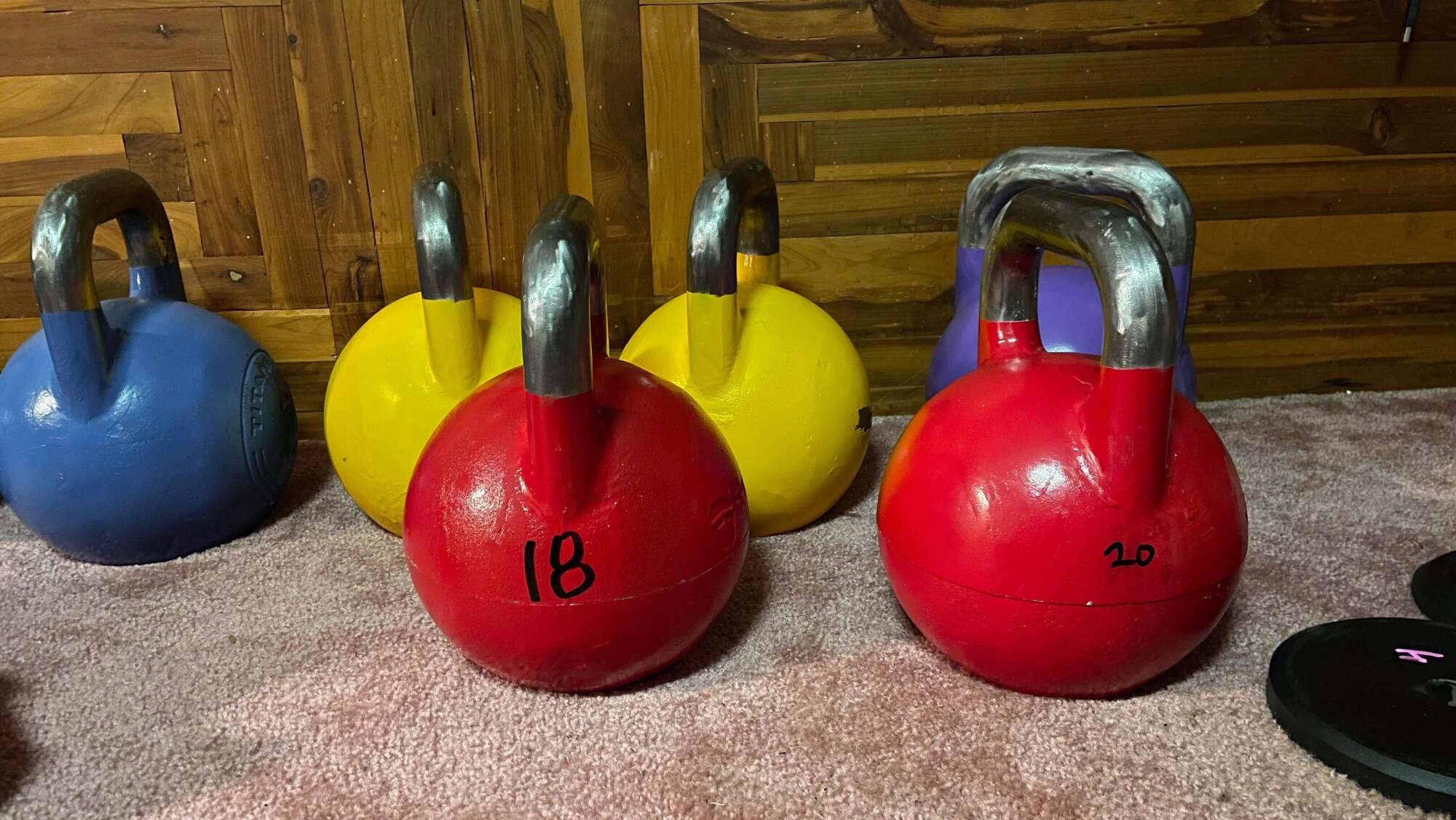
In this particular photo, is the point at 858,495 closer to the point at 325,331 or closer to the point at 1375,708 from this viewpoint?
the point at 1375,708

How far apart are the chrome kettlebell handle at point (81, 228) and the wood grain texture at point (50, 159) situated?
0.22 m

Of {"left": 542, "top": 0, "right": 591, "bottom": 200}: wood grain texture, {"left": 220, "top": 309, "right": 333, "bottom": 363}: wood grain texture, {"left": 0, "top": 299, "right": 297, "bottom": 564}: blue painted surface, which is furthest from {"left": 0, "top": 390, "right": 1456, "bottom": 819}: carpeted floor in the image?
{"left": 542, "top": 0, "right": 591, "bottom": 200}: wood grain texture

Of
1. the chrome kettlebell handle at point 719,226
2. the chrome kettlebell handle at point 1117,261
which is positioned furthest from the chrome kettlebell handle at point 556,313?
the chrome kettlebell handle at point 1117,261

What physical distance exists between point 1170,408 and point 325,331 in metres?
1.22

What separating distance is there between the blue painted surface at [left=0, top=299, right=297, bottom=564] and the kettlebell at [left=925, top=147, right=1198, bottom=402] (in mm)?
884

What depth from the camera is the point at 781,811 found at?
0.85m

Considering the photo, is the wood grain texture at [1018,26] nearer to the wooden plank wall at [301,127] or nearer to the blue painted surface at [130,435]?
the wooden plank wall at [301,127]

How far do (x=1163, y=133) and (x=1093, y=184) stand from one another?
45 centimetres

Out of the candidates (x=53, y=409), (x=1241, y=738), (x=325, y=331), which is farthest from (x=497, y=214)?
(x=1241, y=738)

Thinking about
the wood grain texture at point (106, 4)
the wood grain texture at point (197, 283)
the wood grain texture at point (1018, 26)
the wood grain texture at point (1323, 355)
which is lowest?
the wood grain texture at point (1323, 355)

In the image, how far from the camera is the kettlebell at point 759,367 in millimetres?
1194

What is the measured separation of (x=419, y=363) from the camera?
1.24 m

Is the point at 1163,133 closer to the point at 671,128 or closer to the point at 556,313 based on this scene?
the point at 671,128

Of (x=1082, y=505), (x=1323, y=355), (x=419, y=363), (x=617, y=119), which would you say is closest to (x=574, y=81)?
(x=617, y=119)
